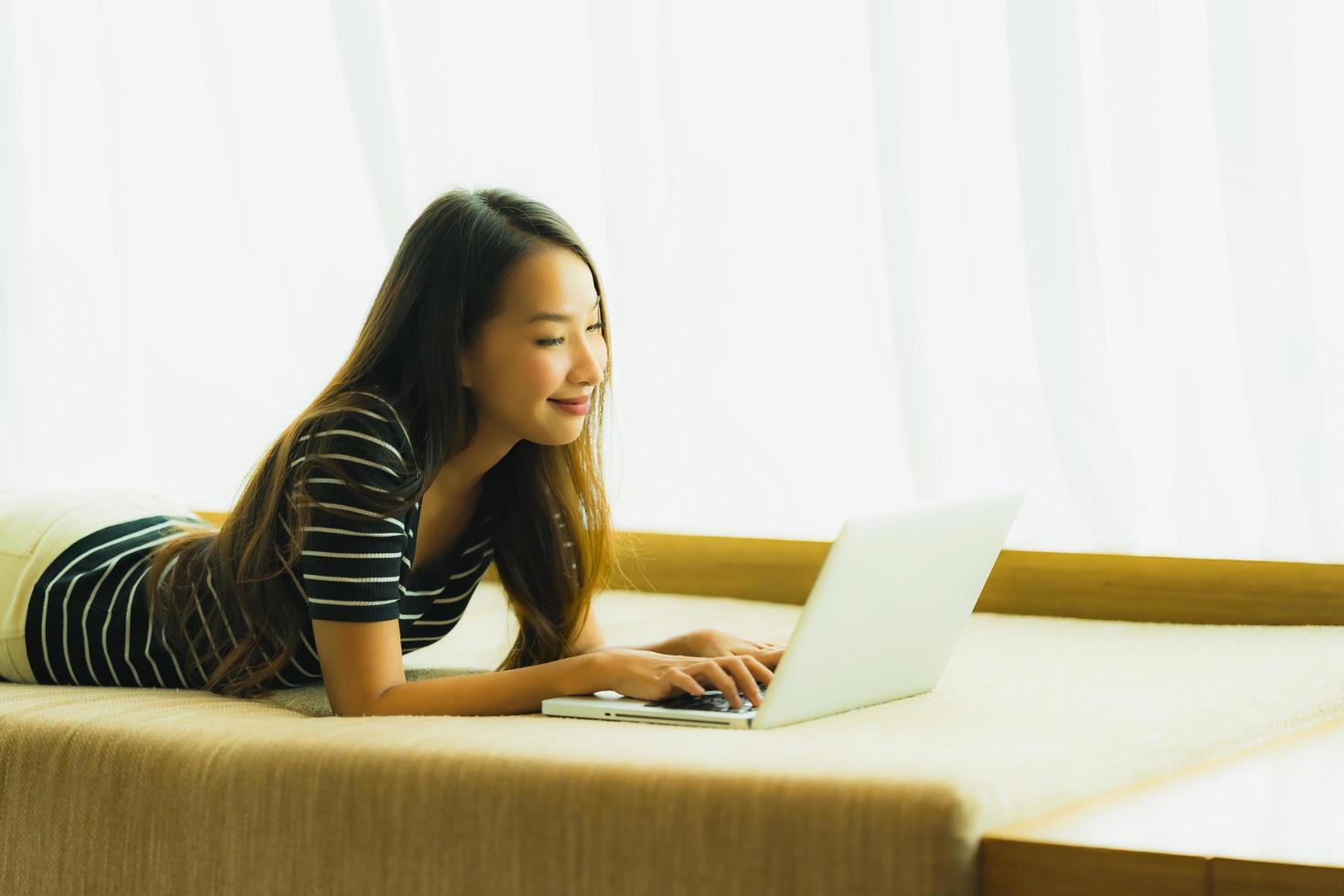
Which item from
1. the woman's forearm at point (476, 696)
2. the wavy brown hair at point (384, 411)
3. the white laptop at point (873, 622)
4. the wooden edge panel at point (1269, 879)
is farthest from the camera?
the wavy brown hair at point (384, 411)

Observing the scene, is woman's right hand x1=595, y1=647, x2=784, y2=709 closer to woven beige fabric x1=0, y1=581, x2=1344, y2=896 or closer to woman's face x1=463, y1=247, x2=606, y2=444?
woven beige fabric x1=0, y1=581, x2=1344, y2=896

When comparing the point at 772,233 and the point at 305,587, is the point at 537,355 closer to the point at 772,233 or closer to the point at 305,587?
the point at 305,587

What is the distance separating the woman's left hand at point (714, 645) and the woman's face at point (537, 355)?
8.5 inches

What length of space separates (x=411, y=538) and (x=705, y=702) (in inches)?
13.1

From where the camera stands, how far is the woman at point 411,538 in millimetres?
1273

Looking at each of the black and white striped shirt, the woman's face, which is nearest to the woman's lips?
the woman's face

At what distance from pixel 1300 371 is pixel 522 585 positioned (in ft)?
2.92

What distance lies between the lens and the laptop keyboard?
118 cm

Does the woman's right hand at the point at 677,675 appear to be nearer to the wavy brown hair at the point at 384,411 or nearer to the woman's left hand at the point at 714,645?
the woman's left hand at the point at 714,645

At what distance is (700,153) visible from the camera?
210cm

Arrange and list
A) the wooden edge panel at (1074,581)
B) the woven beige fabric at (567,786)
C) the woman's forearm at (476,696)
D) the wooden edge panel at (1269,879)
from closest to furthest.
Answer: the wooden edge panel at (1269,879) < the woven beige fabric at (567,786) < the woman's forearm at (476,696) < the wooden edge panel at (1074,581)

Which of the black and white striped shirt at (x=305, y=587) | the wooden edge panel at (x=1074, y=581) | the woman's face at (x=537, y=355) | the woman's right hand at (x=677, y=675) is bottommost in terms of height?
the wooden edge panel at (x=1074, y=581)

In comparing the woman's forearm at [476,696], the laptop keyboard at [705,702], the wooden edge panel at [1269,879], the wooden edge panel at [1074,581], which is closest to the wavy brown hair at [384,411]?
the woman's forearm at [476,696]

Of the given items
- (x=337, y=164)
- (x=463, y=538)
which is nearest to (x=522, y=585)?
(x=463, y=538)
